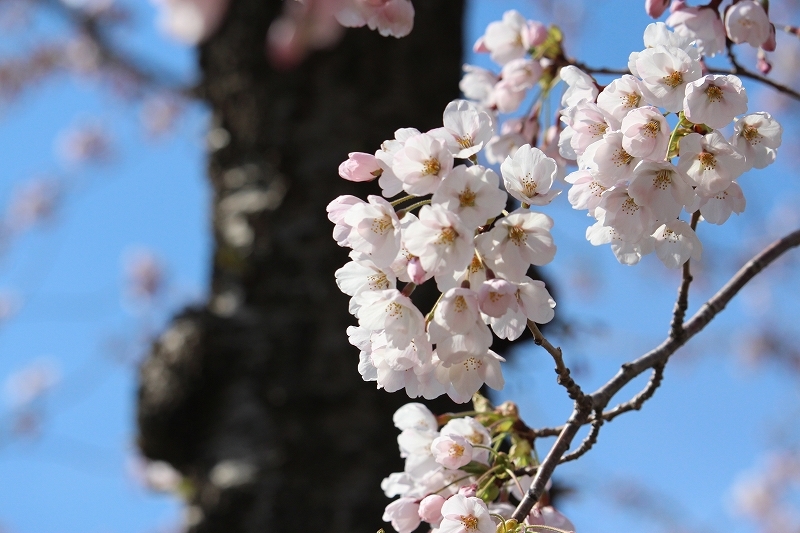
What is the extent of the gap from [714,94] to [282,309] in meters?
1.59

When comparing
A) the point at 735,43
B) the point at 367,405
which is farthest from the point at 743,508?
the point at 735,43

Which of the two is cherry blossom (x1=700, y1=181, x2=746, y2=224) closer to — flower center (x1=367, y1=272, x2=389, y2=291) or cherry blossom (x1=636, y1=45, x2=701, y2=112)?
cherry blossom (x1=636, y1=45, x2=701, y2=112)

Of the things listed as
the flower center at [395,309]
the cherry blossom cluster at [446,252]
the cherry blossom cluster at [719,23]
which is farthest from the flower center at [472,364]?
the cherry blossom cluster at [719,23]

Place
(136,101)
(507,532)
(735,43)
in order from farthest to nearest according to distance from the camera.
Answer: (136,101)
(735,43)
(507,532)

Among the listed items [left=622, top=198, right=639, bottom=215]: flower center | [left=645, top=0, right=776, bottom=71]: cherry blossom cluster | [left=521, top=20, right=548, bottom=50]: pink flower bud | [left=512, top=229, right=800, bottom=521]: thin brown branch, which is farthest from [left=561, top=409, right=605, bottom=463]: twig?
[left=521, top=20, right=548, bottom=50]: pink flower bud

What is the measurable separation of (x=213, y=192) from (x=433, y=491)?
183 cm

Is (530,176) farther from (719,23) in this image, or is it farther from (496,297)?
A: (719,23)

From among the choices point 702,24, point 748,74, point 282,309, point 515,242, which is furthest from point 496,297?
point 282,309

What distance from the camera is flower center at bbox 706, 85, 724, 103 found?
0.78 m

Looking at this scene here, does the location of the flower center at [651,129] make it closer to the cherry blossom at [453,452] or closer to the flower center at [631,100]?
the flower center at [631,100]

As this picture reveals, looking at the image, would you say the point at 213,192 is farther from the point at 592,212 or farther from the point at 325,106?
the point at 592,212

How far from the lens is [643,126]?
0.75 m

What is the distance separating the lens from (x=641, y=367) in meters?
0.90

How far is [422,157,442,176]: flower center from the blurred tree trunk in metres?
1.39
